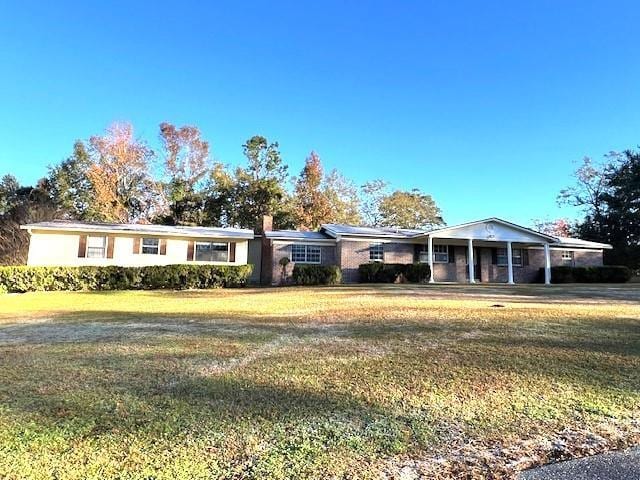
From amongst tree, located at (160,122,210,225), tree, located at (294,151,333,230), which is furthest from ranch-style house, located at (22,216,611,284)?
tree, located at (160,122,210,225)

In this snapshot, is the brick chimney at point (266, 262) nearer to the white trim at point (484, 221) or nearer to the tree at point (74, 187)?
the white trim at point (484, 221)

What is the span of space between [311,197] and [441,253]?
15686 mm

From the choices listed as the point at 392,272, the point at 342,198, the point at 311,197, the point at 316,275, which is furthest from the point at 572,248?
the point at 311,197

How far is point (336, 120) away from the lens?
28.0 meters

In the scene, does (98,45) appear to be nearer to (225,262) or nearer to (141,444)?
(225,262)

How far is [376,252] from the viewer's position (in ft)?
79.0

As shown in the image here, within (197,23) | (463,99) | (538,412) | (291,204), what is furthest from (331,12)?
(291,204)

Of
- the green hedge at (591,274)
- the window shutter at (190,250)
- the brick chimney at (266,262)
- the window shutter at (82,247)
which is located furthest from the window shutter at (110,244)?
the green hedge at (591,274)

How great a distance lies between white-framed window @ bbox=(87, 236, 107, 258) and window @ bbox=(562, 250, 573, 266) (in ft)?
90.0

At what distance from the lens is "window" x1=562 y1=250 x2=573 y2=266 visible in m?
27.7

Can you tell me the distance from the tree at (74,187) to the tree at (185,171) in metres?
5.75

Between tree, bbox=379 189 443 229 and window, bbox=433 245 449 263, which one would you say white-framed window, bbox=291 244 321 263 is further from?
Result: tree, bbox=379 189 443 229

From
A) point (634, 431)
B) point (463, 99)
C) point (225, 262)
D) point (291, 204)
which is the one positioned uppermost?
point (463, 99)

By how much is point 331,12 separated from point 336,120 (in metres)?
11.8
